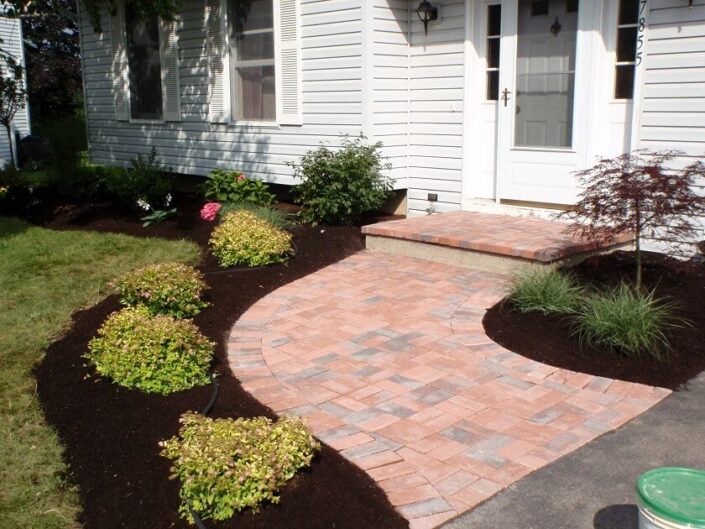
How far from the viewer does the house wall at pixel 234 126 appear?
864 cm

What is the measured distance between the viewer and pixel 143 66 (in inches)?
466

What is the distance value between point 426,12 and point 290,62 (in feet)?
6.09

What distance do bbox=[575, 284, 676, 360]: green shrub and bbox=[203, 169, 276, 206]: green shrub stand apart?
4.81m

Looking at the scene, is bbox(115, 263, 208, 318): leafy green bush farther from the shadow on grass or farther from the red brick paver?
the shadow on grass

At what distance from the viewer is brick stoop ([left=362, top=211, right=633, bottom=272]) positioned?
640 cm

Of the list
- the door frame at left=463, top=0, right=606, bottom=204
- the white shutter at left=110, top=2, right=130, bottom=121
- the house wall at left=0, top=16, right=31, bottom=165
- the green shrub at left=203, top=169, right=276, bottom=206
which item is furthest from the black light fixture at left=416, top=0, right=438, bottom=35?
the house wall at left=0, top=16, right=31, bottom=165

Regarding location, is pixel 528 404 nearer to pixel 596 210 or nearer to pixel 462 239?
pixel 596 210

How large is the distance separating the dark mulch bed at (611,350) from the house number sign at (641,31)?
6.33ft

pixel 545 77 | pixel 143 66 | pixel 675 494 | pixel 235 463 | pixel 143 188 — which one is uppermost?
pixel 143 66

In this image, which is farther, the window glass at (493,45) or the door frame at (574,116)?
Answer: the window glass at (493,45)

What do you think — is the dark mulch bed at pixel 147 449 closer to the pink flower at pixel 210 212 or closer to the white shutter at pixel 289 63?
the pink flower at pixel 210 212

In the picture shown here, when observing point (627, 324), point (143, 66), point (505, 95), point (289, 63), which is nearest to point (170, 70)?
point (143, 66)

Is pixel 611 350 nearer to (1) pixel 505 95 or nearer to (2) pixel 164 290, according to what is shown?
(2) pixel 164 290

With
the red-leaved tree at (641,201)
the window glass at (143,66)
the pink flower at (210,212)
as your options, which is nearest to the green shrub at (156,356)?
the red-leaved tree at (641,201)
